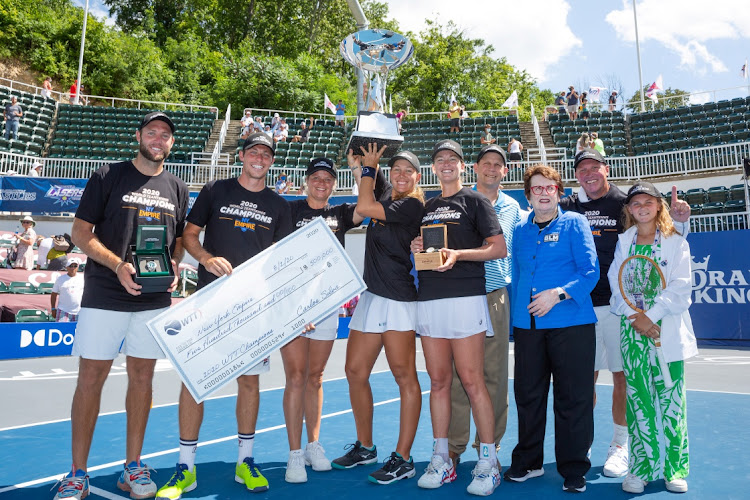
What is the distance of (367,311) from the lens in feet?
12.6

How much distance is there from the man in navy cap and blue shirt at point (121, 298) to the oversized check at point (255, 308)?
8.8 inches

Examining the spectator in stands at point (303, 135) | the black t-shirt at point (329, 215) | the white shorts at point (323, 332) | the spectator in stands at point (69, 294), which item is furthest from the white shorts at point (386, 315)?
the spectator in stands at point (303, 135)

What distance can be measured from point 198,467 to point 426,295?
202 cm

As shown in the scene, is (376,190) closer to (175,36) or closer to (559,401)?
(559,401)

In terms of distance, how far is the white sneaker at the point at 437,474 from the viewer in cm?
351

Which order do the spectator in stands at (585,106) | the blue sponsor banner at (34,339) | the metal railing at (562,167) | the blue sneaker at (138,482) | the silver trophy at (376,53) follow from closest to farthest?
the blue sneaker at (138,482), the silver trophy at (376,53), the blue sponsor banner at (34,339), the metal railing at (562,167), the spectator in stands at (585,106)

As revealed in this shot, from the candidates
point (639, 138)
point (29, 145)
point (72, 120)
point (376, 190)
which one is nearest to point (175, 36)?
point (72, 120)

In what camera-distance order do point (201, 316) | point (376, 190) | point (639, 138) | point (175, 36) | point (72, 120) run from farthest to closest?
point (175, 36) → point (72, 120) → point (639, 138) → point (376, 190) → point (201, 316)

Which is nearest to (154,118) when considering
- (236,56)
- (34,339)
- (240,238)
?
(240,238)

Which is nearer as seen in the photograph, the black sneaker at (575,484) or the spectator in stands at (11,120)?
the black sneaker at (575,484)

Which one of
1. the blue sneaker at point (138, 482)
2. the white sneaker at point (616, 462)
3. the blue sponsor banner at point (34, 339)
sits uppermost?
the blue sponsor banner at point (34, 339)

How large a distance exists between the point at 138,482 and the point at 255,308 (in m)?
1.22

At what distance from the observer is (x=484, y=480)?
3.41 metres

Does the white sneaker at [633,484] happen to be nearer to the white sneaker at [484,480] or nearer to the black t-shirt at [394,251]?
the white sneaker at [484,480]
